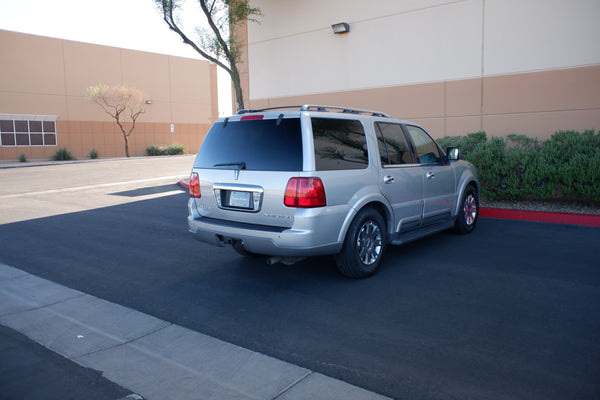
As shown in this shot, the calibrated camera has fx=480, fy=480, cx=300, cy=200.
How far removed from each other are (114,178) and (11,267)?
1364 centimetres

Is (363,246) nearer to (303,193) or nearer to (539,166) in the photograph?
(303,193)

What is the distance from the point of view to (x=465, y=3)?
11711 mm

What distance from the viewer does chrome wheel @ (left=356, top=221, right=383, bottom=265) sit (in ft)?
18.6

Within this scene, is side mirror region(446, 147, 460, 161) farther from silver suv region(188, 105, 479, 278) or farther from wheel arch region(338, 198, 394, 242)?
wheel arch region(338, 198, 394, 242)

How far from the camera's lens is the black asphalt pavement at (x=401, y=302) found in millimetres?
3570

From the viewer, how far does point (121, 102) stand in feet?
127

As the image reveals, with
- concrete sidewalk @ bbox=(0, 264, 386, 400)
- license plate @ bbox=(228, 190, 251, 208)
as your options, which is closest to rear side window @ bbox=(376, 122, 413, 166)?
license plate @ bbox=(228, 190, 251, 208)

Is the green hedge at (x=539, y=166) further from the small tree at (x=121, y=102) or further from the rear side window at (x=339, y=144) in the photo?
the small tree at (x=121, y=102)

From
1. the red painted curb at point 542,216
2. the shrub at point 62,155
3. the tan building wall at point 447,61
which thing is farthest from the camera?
the shrub at point 62,155

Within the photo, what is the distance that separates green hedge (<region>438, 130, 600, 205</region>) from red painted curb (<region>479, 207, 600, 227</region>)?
50 cm

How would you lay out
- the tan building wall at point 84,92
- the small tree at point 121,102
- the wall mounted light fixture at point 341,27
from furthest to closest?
the small tree at point 121,102 → the tan building wall at point 84,92 → the wall mounted light fixture at point 341,27

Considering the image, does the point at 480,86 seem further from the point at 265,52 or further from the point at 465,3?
the point at 265,52

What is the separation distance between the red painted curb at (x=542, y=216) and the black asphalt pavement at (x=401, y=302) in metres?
0.50

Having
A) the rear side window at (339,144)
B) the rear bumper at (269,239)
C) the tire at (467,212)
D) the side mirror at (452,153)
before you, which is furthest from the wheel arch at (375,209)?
the tire at (467,212)
